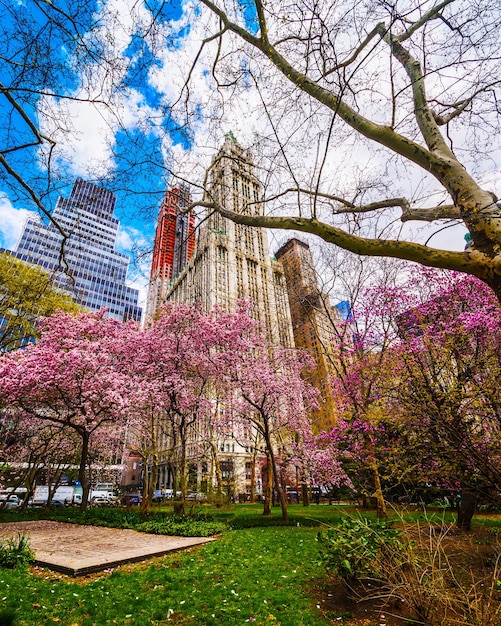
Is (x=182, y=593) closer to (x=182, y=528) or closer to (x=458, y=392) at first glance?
(x=458, y=392)

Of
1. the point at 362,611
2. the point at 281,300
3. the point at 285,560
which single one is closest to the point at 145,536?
the point at 285,560

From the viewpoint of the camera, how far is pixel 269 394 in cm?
1350

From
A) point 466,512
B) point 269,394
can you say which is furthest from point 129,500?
point 466,512

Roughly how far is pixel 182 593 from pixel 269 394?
9276 mm

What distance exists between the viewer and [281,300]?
63438 millimetres

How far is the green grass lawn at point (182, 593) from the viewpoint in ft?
12.0

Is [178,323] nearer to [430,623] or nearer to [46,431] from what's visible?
[46,431]

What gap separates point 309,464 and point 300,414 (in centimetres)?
216

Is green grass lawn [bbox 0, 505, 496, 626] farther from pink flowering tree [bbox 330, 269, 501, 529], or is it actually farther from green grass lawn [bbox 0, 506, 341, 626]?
pink flowering tree [bbox 330, 269, 501, 529]

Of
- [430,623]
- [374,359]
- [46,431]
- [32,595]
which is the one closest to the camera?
[430,623]

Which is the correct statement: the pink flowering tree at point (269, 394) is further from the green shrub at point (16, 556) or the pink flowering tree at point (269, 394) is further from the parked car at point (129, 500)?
the parked car at point (129, 500)

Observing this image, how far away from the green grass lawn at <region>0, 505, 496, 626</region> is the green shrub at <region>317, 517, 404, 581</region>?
1.16 feet

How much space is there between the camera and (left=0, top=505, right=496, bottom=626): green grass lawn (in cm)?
365

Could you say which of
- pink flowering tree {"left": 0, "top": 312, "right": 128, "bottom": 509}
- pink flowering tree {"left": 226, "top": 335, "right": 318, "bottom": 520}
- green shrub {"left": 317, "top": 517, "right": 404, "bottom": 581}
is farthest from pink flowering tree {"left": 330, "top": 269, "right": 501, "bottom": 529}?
pink flowering tree {"left": 0, "top": 312, "right": 128, "bottom": 509}
